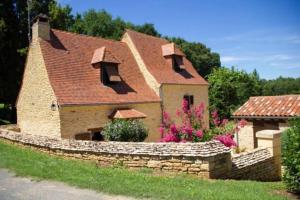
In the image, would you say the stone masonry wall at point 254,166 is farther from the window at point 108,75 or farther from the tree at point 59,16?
the tree at point 59,16

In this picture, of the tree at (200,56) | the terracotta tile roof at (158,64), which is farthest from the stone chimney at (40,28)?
the tree at (200,56)

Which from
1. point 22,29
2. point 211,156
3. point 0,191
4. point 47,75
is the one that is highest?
point 22,29

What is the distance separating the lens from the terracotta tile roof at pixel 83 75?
60.2ft

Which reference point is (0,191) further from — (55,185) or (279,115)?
(279,115)

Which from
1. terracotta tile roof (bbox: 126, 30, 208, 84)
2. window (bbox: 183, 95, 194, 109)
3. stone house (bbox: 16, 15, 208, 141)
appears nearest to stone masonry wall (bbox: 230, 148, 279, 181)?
stone house (bbox: 16, 15, 208, 141)

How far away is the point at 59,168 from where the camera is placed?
36.9 feet

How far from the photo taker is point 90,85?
1972 centimetres

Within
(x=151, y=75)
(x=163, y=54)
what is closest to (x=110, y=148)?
(x=151, y=75)

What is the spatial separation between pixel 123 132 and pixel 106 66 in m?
5.95

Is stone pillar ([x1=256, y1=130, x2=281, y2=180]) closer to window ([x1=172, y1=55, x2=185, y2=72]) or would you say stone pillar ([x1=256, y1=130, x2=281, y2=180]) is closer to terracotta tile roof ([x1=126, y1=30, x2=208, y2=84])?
terracotta tile roof ([x1=126, y1=30, x2=208, y2=84])

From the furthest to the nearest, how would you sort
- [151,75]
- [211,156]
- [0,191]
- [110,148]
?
[151,75], [110,148], [211,156], [0,191]

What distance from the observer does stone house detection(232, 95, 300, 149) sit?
1641 centimetres

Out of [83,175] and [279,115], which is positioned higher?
[279,115]

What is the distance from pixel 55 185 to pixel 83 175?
1100 millimetres
